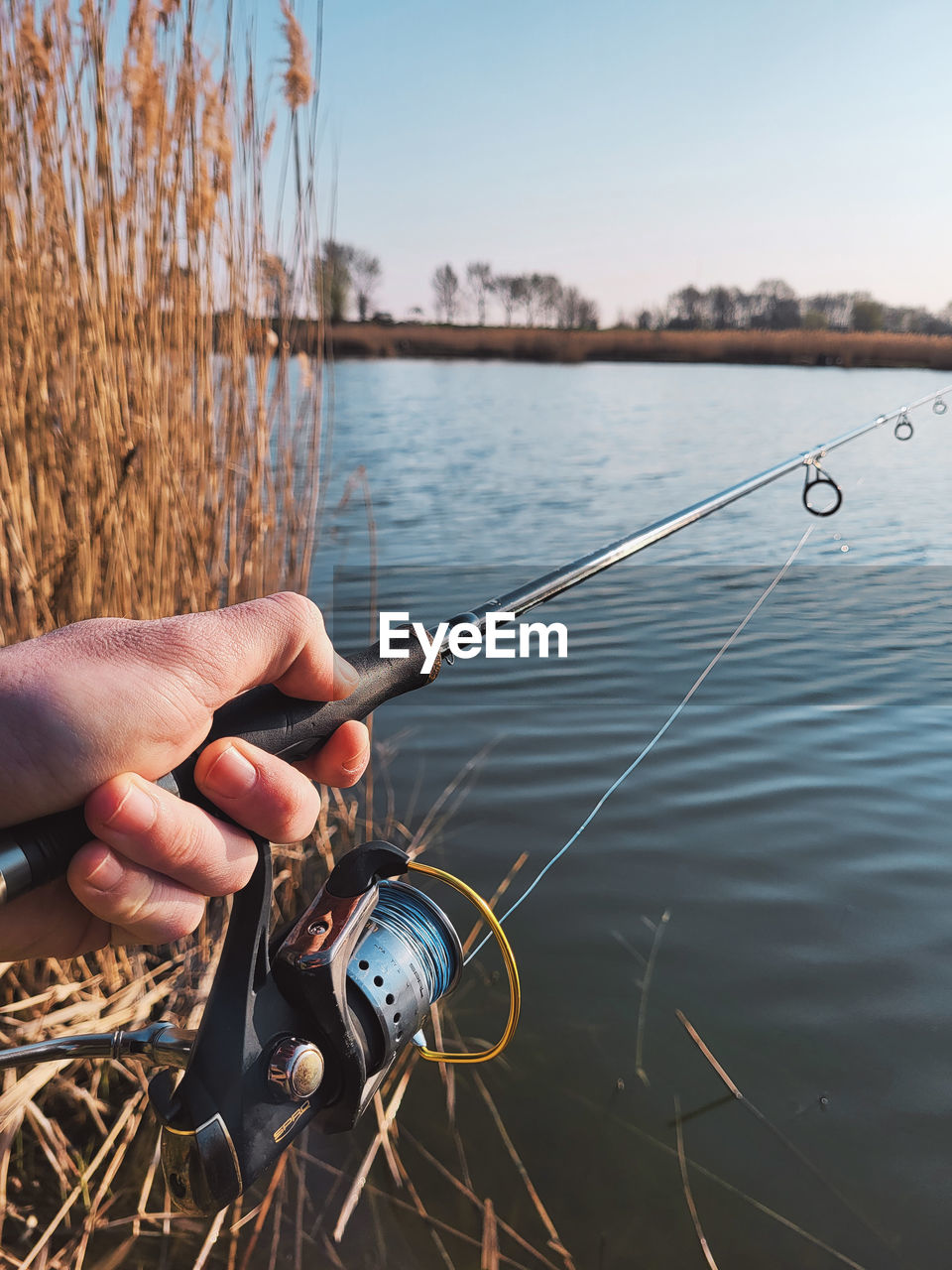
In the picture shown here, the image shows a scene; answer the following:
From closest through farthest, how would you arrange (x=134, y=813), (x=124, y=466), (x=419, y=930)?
1. (x=134, y=813)
2. (x=419, y=930)
3. (x=124, y=466)

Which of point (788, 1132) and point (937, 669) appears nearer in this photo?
point (788, 1132)

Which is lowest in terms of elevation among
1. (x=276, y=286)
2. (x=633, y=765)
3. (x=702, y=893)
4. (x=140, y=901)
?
(x=702, y=893)

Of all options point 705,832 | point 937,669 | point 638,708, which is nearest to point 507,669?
point 638,708

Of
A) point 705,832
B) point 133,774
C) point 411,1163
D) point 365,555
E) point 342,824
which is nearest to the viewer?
point 133,774

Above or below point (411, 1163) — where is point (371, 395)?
above

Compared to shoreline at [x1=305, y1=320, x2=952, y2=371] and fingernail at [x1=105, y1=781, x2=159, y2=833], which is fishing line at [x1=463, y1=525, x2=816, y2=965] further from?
shoreline at [x1=305, y1=320, x2=952, y2=371]

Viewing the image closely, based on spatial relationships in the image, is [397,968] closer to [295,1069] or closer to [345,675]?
[295,1069]

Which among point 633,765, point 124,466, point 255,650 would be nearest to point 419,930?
point 255,650

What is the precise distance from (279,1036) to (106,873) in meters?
0.30

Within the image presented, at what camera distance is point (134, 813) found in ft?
2.60

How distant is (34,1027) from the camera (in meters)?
1.83

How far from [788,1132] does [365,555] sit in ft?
19.7

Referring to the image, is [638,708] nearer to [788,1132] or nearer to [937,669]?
[937,669]

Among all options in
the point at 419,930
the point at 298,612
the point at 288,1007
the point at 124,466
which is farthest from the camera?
the point at 124,466
